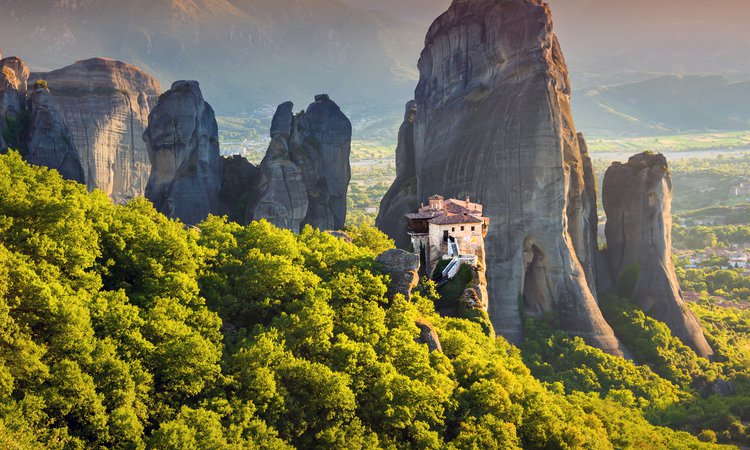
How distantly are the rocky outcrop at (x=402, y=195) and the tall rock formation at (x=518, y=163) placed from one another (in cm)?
44

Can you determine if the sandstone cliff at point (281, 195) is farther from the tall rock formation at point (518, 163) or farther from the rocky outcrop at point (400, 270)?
the rocky outcrop at point (400, 270)

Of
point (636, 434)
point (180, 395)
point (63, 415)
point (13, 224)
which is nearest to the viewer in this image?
point (63, 415)

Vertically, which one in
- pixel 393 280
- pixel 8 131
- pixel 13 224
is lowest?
pixel 393 280

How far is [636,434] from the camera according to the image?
4828cm

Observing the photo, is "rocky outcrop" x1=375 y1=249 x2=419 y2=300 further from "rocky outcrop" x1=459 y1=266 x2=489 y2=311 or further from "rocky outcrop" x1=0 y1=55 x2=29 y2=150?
"rocky outcrop" x1=0 y1=55 x2=29 y2=150

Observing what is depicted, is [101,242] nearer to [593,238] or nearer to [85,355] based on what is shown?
[85,355]

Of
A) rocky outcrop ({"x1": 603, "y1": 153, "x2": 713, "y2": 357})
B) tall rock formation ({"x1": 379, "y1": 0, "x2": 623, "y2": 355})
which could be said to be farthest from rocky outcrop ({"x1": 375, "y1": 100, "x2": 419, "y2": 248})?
rocky outcrop ({"x1": 603, "y1": 153, "x2": 713, "y2": 357})

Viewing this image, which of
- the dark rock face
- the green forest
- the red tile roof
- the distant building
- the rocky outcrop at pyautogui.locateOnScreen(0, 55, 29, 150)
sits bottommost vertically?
the green forest

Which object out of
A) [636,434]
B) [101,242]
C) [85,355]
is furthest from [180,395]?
[636,434]

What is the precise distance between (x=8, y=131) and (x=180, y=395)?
50.6 meters

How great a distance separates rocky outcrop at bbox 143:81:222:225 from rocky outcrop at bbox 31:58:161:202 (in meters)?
12.1

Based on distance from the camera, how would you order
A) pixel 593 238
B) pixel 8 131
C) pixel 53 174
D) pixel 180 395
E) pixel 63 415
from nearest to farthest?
1. pixel 63 415
2. pixel 180 395
3. pixel 53 174
4. pixel 8 131
5. pixel 593 238

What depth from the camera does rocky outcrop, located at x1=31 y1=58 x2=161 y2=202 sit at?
95438mm

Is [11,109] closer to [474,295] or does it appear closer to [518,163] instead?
[518,163]
